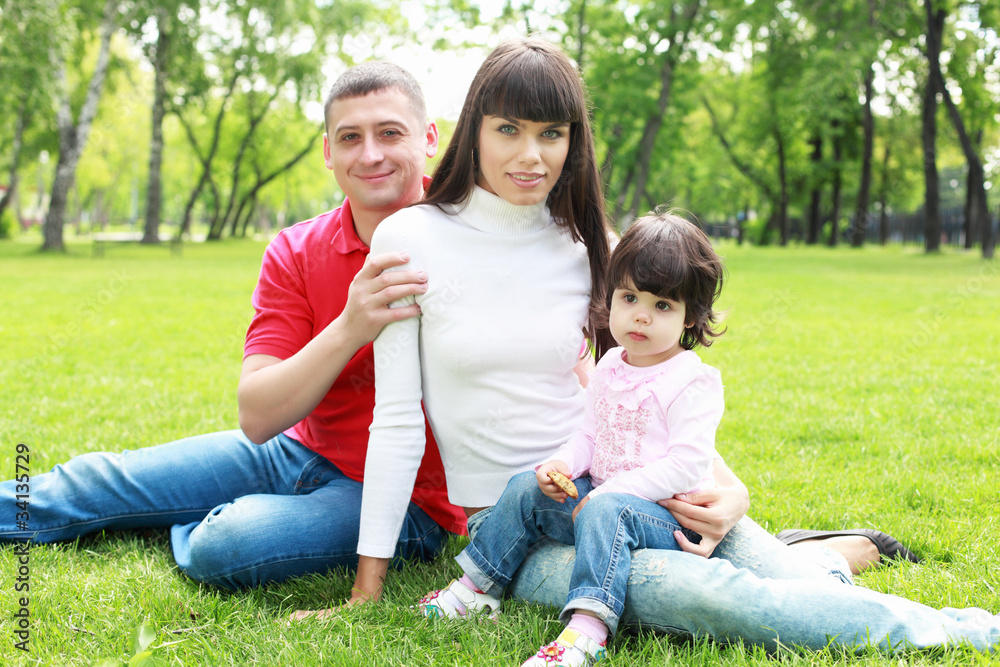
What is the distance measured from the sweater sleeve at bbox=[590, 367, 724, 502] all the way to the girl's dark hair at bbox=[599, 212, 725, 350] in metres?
0.21

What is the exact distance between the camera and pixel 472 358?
238 centimetres

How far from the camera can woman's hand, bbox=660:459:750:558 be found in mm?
2242

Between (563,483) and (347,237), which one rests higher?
(347,237)

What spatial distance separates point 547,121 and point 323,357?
99cm

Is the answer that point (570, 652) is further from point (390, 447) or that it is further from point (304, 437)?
point (304, 437)

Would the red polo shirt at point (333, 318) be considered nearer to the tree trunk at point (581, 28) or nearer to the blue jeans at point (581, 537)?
the blue jeans at point (581, 537)

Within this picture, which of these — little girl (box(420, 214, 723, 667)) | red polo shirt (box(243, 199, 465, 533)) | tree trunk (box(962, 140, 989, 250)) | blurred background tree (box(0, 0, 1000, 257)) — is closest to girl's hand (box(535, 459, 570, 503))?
little girl (box(420, 214, 723, 667))

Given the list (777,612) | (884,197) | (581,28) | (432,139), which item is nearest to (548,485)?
(777,612)

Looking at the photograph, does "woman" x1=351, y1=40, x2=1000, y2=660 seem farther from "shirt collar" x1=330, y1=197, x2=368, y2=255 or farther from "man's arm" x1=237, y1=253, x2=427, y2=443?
"shirt collar" x1=330, y1=197, x2=368, y2=255

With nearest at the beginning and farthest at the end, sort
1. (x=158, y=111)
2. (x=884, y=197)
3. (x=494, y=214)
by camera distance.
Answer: (x=494, y=214) < (x=158, y=111) < (x=884, y=197)

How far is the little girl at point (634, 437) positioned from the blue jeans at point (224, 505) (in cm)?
49

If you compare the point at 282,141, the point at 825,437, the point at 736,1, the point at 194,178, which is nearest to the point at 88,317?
the point at 825,437

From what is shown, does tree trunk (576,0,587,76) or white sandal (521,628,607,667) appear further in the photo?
tree trunk (576,0,587,76)

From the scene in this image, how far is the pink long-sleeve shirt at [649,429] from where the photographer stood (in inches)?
87.0
